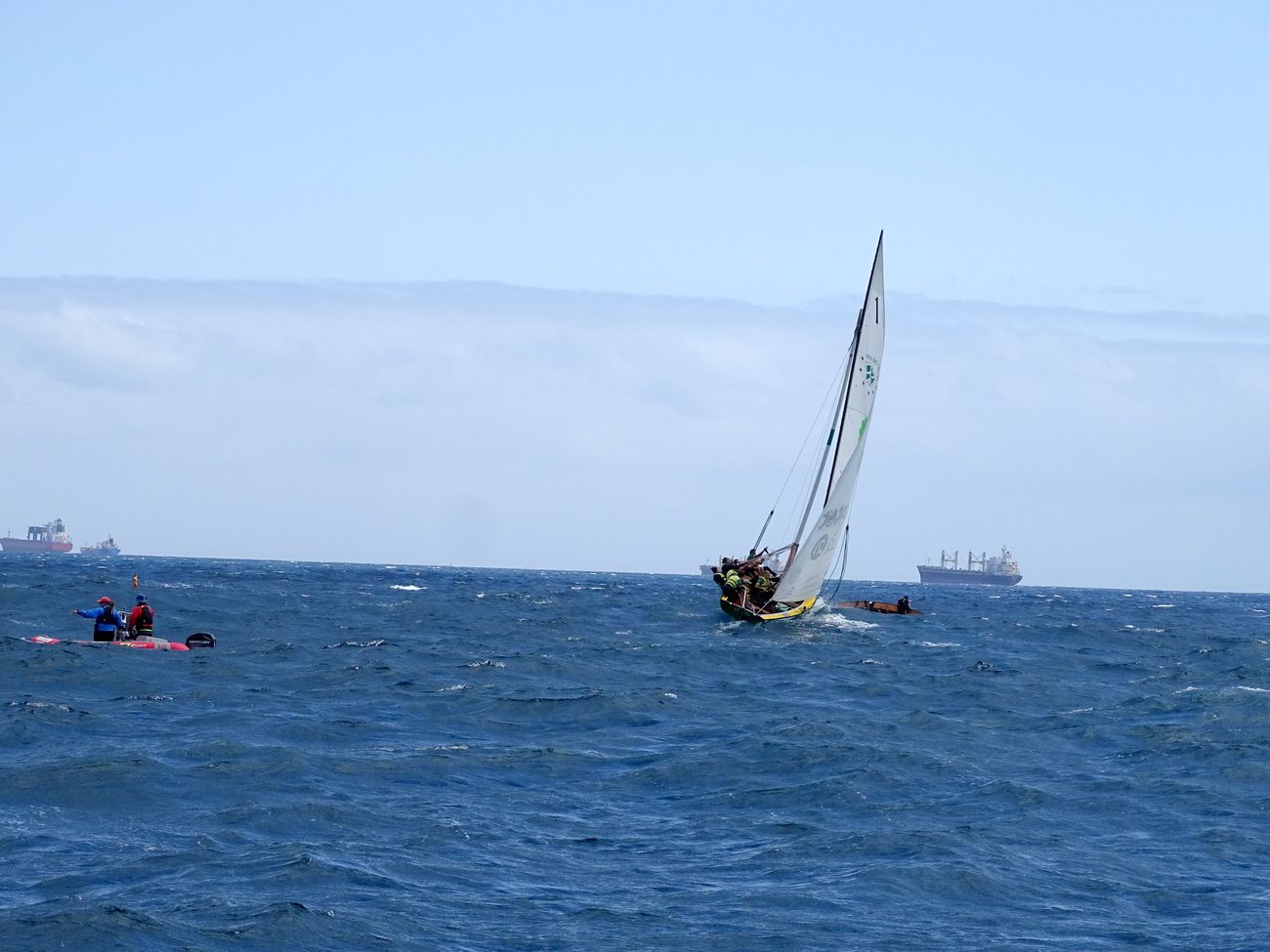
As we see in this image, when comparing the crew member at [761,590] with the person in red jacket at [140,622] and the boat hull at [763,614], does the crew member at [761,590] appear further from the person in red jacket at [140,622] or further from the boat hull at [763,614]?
the person in red jacket at [140,622]

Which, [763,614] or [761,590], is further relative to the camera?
[761,590]

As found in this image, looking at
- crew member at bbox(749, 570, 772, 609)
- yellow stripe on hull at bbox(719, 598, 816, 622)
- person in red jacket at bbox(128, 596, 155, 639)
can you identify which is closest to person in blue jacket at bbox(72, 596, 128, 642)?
person in red jacket at bbox(128, 596, 155, 639)

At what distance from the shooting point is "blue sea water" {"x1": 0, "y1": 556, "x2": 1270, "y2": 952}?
53.2ft

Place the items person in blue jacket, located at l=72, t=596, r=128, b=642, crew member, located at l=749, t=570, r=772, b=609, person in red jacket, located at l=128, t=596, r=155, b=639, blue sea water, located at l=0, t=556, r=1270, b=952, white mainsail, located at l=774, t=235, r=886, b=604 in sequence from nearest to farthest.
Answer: blue sea water, located at l=0, t=556, r=1270, b=952 → person in blue jacket, located at l=72, t=596, r=128, b=642 → person in red jacket, located at l=128, t=596, r=155, b=639 → white mainsail, located at l=774, t=235, r=886, b=604 → crew member, located at l=749, t=570, r=772, b=609

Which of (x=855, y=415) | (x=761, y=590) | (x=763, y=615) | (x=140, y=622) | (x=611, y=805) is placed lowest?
(x=611, y=805)

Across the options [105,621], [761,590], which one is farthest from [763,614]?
[105,621]

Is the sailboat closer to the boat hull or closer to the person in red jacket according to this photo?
the boat hull

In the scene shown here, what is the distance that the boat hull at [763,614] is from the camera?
186 ft

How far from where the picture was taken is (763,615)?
56.8m

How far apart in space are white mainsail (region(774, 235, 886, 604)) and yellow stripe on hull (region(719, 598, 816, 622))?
77.3 inches

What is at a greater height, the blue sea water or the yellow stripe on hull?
the yellow stripe on hull

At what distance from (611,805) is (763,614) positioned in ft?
116

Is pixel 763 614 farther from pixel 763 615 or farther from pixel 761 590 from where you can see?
pixel 761 590

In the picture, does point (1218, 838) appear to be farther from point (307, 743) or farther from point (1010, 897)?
point (307, 743)
